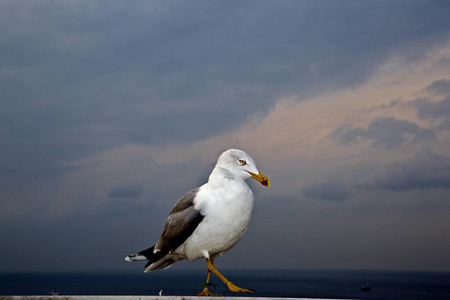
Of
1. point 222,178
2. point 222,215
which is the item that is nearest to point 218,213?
point 222,215

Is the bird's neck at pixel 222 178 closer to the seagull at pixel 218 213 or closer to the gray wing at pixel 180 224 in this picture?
the seagull at pixel 218 213

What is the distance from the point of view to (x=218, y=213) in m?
8.76

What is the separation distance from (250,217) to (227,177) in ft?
2.37

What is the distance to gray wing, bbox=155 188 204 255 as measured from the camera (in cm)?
896

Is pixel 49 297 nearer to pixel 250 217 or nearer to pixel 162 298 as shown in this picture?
pixel 162 298

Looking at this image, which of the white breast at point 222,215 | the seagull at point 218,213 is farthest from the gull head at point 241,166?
the white breast at point 222,215

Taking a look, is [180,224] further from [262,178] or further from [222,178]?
[262,178]

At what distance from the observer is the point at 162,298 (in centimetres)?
806

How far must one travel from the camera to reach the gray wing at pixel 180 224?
353 inches

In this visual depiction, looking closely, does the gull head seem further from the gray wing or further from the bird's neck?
the gray wing

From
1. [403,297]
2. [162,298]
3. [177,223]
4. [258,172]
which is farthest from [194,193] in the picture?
[403,297]

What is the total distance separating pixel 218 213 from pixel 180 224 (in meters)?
0.73

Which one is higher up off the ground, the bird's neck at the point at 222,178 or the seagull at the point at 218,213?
the bird's neck at the point at 222,178

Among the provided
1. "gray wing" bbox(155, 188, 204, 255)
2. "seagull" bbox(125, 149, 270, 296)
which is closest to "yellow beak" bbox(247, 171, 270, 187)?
"seagull" bbox(125, 149, 270, 296)
